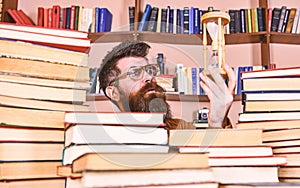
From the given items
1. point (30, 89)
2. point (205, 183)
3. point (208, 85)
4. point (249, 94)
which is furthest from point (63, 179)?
point (208, 85)

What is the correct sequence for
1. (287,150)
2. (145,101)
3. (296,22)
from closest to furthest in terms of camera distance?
(287,150), (145,101), (296,22)

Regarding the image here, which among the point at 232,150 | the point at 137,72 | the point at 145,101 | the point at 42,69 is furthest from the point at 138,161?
the point at 137,72

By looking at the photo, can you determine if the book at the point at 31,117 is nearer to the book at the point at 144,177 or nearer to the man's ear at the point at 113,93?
the book at the point at 144,177

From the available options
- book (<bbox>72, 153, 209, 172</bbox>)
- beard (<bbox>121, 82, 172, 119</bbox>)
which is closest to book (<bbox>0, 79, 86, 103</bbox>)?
book (<bbox>72, 153, 209, 172</bbox>)

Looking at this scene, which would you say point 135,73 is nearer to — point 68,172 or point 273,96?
point 273,96

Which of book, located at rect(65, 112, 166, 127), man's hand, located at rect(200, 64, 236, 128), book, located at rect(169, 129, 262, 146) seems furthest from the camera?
man's hand, located at rect(200, 64, 236, 128)

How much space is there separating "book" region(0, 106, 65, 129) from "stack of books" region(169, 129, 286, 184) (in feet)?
0.68

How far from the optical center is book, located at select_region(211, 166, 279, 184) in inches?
23.4

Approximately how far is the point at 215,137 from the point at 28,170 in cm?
33

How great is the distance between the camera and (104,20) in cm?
241

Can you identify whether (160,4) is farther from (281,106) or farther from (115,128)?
(115,128)

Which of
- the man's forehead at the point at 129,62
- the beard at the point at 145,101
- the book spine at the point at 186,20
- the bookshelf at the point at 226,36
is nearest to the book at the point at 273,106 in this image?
the beard at the point at 145,101

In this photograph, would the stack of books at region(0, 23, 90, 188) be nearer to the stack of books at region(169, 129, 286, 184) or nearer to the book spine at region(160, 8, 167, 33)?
the stack of books at region(169, 129, 286, 184)

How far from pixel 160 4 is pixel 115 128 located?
224 centimetres
